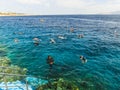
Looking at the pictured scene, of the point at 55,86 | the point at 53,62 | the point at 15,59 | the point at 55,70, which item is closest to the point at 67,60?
the point at 53,62

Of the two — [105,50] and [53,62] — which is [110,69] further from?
[105,50]

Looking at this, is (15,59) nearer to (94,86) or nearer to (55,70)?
(55,70)

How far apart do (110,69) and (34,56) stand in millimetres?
12439

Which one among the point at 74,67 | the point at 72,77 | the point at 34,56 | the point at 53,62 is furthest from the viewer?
the point at 34,56

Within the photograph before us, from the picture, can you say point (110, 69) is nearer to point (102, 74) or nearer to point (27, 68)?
point (102, 74)

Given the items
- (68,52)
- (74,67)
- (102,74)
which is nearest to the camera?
(102,74)

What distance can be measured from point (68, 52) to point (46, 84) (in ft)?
52.4

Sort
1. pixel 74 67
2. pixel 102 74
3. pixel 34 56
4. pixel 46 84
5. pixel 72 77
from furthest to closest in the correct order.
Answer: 1. pixel 34 56
2. pixel 74 67
3. pixel 102 74
4. pixel 72 77
5. pixel 46 84

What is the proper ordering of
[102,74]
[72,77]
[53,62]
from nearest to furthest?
[72,77]
[102,74]
[53,62]

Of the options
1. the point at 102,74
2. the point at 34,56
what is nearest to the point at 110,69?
the point at 102,74

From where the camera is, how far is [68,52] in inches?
1396

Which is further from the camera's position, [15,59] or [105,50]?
[105,50]

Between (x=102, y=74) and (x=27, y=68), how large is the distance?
32.3ft

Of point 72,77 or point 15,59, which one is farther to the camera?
point 15,59
